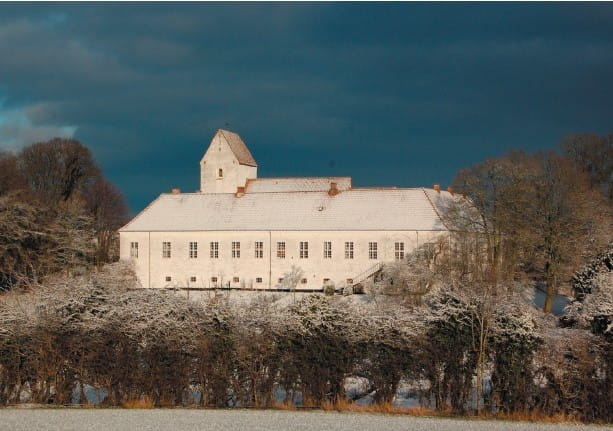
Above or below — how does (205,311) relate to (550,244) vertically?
below

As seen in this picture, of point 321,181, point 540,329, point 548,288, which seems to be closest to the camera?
point 540,329

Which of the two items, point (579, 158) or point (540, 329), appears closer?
point (540, 329)

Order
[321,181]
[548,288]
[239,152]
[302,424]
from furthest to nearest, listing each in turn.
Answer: [239,152] < [321,181] < [548,288] < [302,424]

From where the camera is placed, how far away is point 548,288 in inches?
1442

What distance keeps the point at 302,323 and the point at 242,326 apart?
1.17m

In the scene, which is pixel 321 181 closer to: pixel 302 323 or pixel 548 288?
pixel 548 288

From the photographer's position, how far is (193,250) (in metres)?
51.0

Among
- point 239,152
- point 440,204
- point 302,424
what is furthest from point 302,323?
point 239,152

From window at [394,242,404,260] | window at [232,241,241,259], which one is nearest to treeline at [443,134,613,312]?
window at [394,242,404,260]

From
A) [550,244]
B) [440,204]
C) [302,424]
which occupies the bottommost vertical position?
[302,424]

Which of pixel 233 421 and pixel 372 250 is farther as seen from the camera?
pixel 372 250

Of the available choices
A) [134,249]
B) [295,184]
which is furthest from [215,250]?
[295,184]

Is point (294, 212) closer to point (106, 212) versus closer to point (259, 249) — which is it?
point (259, 249)

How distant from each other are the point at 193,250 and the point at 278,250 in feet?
18.8
